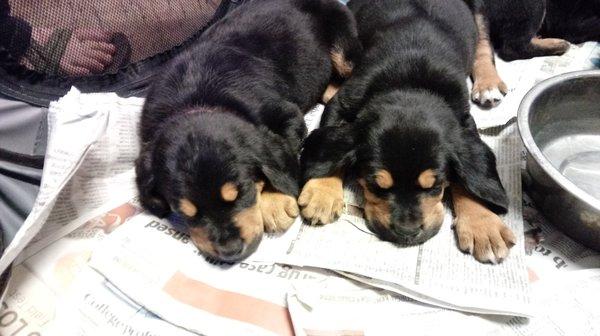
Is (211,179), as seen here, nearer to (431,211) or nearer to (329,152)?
(329,152)

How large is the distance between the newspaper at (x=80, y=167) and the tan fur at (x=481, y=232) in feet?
4.24

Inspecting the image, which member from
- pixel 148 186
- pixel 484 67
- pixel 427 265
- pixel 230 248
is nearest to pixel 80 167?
pixel 148 186

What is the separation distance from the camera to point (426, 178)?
5.15 feet

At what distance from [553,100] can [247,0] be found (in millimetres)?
1646

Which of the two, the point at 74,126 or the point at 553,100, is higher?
the point at 74,126

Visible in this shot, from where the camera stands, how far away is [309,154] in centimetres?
182

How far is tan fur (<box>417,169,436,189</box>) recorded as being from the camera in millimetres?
1561

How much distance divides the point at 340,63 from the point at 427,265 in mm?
1132

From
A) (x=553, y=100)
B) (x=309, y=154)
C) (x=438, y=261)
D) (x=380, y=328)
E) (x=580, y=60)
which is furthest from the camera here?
(x=580, y=60)

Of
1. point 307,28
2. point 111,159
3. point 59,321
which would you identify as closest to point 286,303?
point 59,321

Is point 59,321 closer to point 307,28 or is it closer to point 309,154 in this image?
point 309,154

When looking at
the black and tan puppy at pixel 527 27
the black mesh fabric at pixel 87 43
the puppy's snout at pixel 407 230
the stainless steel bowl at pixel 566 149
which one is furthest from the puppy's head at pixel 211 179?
the black and tan puppy at pixel 527 27

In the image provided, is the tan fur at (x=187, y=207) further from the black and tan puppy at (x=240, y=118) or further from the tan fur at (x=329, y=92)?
the tan fur at (x=329, y=92)

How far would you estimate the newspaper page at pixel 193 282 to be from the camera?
4.98 feet
